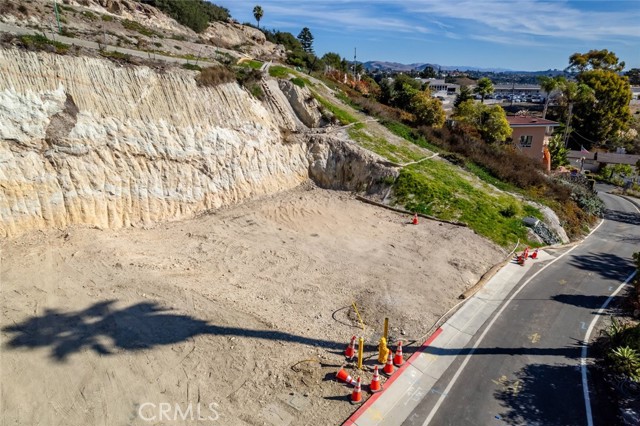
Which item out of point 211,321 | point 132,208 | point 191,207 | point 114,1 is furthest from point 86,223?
point 114,1

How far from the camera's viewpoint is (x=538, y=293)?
1584 cm

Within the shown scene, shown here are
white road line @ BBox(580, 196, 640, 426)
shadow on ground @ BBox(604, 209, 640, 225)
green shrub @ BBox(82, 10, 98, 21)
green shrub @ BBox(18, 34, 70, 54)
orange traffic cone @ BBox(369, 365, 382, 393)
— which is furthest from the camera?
green shrub @ BBox(82, 10, 98, 21)

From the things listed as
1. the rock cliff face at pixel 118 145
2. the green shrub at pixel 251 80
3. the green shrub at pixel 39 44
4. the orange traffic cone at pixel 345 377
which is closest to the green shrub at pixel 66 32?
the green shrub at pixel 39 44

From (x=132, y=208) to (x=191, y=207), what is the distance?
3064 millimetres

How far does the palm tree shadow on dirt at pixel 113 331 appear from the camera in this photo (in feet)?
36.0

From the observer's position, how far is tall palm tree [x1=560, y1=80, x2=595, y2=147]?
5059 centimetres

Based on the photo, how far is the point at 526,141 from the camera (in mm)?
39062

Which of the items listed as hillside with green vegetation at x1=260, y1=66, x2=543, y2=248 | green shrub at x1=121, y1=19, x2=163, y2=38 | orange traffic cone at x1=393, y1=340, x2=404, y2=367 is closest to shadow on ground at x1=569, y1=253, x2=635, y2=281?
hillside with green vegetation at x1=260, y1=66, x2=543, y2=248

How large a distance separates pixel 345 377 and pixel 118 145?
1528 cm

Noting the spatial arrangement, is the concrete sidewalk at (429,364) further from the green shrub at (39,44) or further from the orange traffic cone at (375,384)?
the green shrub at (39,44)

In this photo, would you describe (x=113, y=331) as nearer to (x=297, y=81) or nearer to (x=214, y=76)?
(x=214, y=76)

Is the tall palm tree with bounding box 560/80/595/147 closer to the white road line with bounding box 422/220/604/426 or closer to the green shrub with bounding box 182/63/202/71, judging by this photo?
the white road line with bounding box 422/220/604/426

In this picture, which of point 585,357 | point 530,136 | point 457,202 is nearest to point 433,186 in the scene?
point 457,202

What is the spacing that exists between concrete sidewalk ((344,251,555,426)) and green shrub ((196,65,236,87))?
18880 millimetres
